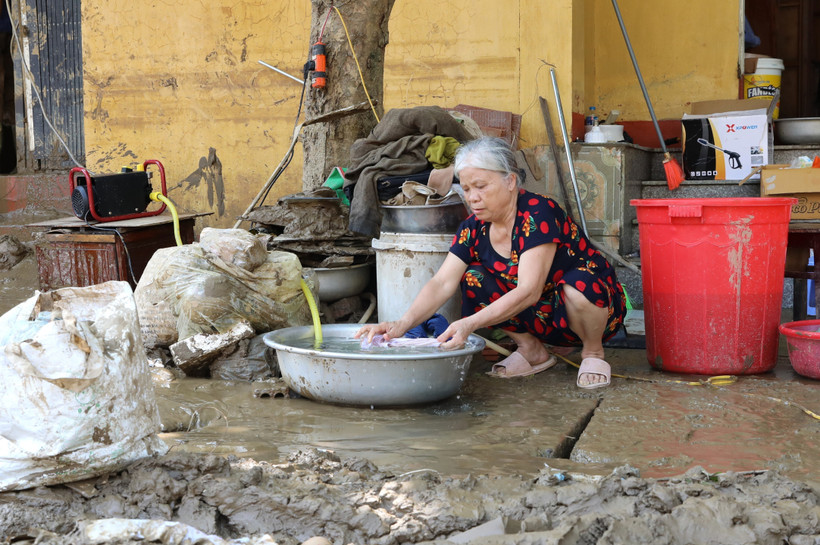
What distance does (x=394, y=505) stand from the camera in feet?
6.97

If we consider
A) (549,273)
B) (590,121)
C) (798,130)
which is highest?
(590,121)

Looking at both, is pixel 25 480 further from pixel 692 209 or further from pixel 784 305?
pixel 784 305

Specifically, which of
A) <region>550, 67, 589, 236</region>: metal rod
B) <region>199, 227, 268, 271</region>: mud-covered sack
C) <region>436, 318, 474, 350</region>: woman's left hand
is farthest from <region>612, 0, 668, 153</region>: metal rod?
<region>436, 318, 474, 350</region>: woman's left hand

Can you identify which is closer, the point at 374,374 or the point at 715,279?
the point at 374,374

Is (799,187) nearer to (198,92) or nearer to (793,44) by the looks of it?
(198,92)

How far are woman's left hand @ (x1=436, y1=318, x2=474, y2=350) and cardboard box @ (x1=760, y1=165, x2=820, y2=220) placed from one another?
9.11 ft

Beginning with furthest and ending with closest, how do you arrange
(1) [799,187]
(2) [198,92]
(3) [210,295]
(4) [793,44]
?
(4) [793,44] → (2) [198,92] → (1) [799,187] → (3) [210,295]

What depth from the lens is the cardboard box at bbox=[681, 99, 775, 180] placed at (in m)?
5.76

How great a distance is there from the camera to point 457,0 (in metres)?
6.38

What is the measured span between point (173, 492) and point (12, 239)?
19.3 feet

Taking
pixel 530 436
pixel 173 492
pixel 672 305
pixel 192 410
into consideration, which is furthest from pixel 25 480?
pixel 672 305

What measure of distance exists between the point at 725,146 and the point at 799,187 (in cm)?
103

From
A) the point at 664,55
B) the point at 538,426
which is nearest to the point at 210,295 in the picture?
the point at 538,426

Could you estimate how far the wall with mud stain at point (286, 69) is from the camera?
6.12 m
